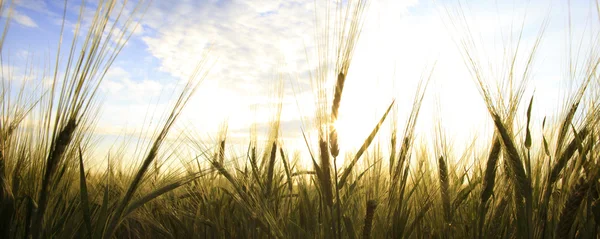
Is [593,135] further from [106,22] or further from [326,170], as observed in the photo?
[106,22]

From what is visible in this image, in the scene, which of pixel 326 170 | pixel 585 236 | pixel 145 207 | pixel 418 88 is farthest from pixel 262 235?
pixel 585 236

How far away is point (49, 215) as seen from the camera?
1726 millimetres

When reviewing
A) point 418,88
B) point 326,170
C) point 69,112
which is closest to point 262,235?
point 326,170

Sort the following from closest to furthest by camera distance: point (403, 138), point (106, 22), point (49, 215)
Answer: point (106, 22)
point (49, 215)
point (403, 138)

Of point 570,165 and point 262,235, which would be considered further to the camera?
point 262,235

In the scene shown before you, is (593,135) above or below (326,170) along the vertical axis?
above

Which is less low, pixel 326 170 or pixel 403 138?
pixel 403 138

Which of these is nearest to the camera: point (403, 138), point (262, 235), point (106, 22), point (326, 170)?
point (106, 22)

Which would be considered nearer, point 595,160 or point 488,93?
point 595,160

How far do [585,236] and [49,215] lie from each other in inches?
77.1

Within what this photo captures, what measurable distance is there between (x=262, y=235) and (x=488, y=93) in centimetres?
127

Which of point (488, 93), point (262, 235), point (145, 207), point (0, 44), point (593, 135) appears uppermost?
point (0, 44)

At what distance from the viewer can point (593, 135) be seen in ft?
5.62

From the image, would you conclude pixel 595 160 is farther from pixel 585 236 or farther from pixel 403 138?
pixel 403 138
